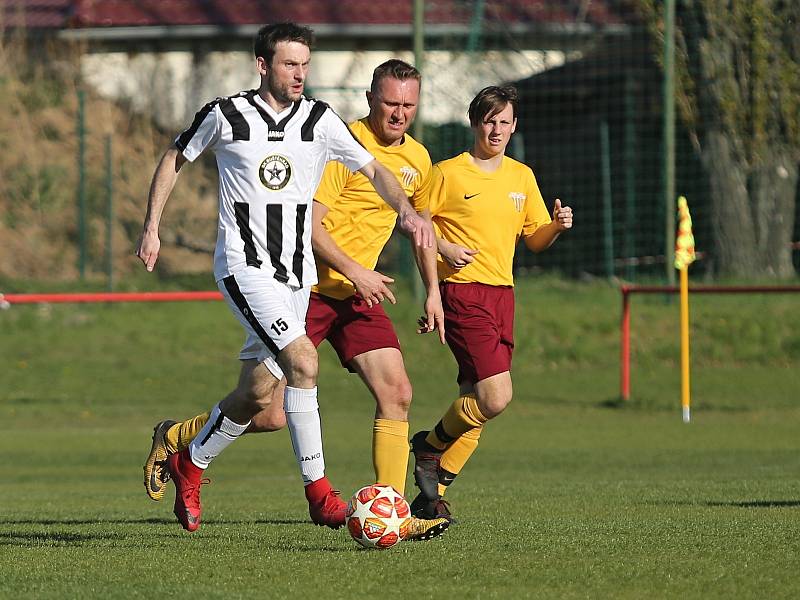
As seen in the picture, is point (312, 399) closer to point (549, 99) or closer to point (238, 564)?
point (238, 564)

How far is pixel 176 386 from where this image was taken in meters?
Answer: 19.0

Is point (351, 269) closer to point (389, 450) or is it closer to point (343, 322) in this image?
point (343, 322)

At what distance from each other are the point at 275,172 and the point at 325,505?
1.51m

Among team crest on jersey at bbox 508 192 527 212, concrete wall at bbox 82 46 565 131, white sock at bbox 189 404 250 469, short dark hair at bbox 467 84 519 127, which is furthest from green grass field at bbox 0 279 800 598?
concrete wall at bbox 82 46 565 131

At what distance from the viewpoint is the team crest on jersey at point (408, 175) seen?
320 inches

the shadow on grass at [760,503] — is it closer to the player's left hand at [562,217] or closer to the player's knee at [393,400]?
the player's left hand at [562,217]

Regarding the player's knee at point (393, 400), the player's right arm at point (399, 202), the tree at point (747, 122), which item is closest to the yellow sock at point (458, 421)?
the player's knee at point (393, 400)

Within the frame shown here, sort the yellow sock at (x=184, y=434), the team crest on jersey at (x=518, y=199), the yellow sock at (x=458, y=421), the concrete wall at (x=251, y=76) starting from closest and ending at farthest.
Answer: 1. the yellow sock at (x=184, y=434)
2. the yellow sock at (x=458, y=421)
3. the team crest on jersey at (x=518, y=199)
4. the concrete wall at (x=251, y=76)

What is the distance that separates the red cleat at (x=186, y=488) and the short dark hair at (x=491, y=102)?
2.32 m

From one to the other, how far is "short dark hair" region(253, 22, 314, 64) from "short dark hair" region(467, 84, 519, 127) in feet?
4.34

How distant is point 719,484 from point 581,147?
1196 centimetres

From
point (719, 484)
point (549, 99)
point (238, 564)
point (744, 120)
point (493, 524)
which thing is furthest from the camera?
point (549, 99)

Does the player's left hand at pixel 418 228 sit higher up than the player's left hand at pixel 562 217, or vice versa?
the player's left hand at pixel 562 217

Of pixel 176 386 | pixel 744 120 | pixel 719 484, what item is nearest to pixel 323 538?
pixel 719 484
